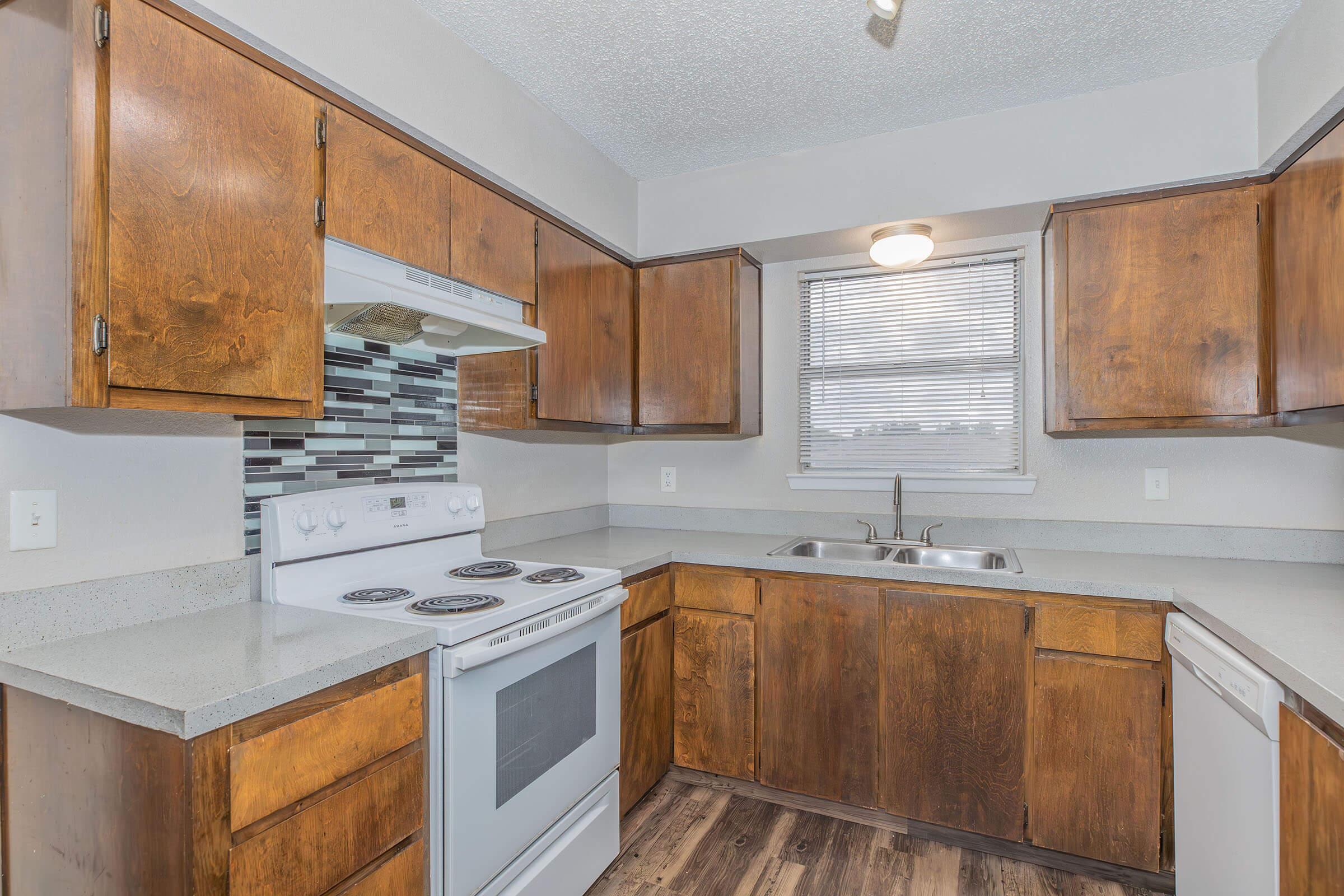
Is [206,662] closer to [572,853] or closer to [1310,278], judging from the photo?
[572,853]

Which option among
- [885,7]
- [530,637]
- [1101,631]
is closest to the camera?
[885,7]

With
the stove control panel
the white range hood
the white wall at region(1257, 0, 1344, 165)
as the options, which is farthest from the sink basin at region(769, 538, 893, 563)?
the white wall at region(1257, 0, 1344, 165)

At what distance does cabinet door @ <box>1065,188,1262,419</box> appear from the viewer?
6.68 feet

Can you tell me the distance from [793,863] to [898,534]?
124cm

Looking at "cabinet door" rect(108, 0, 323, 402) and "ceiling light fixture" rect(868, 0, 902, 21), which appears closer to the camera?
"cabinet door" rect(108, 0, 323, 402)

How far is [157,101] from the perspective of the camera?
1209mm

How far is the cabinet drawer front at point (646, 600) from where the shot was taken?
87.4 inches

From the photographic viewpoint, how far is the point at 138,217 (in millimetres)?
1172

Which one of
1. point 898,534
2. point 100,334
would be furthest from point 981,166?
point 100,334

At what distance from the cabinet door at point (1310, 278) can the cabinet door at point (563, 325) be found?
219 cm

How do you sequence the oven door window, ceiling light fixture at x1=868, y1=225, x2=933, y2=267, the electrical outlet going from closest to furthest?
1. the oven door window
2. the electrical outlet
3. ceiling light fixture at x1=868, y1=225, x2=933, y2=267

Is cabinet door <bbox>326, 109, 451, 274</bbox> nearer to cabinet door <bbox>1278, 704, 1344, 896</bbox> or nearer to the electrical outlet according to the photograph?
cabinet door <bbox>1278, 704, 1344, 896</bbox>

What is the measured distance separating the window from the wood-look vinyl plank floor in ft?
4.37

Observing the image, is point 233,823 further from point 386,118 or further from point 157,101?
point 386,118
